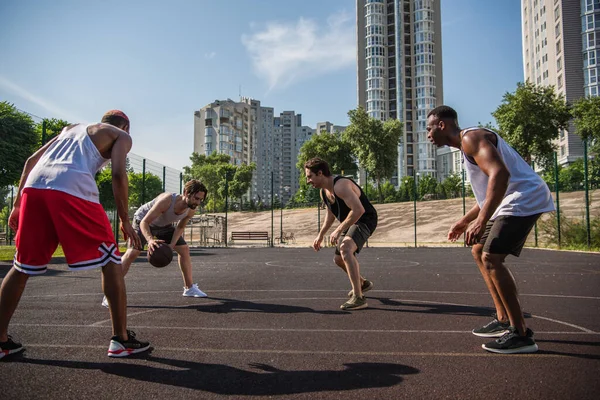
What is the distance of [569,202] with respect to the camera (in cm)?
1666

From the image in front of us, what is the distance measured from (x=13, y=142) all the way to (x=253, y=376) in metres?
20.9

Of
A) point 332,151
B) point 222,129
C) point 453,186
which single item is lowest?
point 453,186

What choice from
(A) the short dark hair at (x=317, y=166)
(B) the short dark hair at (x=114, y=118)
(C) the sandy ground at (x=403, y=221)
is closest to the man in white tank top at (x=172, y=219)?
(A) the short dark hair at (x=317, y=166)

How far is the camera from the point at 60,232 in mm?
2814

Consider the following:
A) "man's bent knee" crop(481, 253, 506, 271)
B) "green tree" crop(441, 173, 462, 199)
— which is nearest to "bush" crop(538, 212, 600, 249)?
"man's bent knee" crop(481, 253, 506, 271)

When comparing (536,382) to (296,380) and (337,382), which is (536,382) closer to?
(337,382)

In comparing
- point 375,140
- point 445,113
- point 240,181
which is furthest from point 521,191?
point 240,181

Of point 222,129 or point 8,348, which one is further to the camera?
point 222,129

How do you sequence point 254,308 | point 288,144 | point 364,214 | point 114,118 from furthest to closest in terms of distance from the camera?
point 288,144 < point 364,214 < point 254,308 < point 114,118

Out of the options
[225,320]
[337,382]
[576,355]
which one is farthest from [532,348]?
[225,320]

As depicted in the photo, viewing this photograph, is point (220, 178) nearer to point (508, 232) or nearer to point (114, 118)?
point (114, 118)

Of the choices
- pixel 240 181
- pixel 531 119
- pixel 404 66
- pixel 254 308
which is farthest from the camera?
pixel 404 66

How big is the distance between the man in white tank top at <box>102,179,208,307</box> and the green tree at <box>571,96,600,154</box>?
35.4 meters

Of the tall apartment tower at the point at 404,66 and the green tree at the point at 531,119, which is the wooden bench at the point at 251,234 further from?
the tall apartment tower at the point at 404,66
